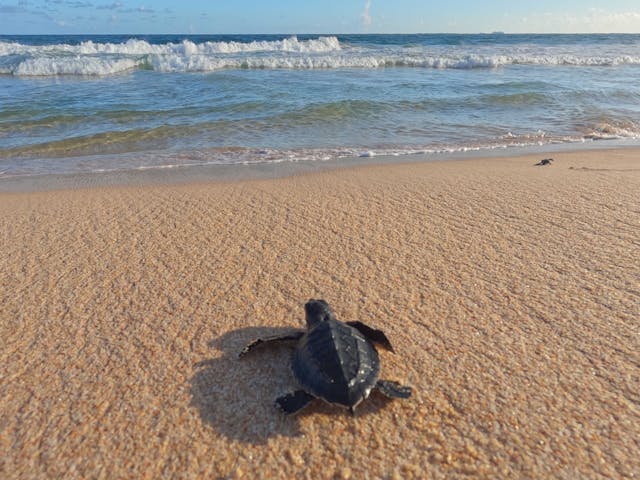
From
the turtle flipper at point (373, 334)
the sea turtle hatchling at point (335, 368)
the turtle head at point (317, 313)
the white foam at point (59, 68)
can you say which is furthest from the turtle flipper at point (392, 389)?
the white foam at point (59, 68)

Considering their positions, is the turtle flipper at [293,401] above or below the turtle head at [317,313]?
below

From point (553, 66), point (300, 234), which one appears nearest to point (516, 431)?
point (300, 234)

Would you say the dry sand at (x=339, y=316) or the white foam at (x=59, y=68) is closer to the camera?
the dry sand at (x=339, y=316)

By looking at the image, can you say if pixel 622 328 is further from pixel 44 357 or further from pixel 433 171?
A: pixel 433 171

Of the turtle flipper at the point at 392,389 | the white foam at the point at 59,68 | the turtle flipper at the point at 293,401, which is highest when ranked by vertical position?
the white foam at the point at 59,68

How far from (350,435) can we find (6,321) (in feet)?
7.91

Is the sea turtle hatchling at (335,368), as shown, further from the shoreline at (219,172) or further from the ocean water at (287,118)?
the ocean water at (287,118)

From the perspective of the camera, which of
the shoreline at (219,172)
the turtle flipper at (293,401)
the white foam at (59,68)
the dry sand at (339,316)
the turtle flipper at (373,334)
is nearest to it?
the dry sand at (339,316)

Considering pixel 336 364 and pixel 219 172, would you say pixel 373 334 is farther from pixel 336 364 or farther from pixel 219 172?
pixel 219 172

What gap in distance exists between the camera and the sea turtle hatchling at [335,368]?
1973 millimetres

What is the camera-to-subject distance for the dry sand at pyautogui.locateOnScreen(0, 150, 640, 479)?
1.89 meters

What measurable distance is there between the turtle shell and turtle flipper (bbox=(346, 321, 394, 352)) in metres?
0.09

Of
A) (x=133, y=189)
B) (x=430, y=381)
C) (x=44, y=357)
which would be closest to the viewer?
(x=430, y=381)

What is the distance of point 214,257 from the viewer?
3.57 m
